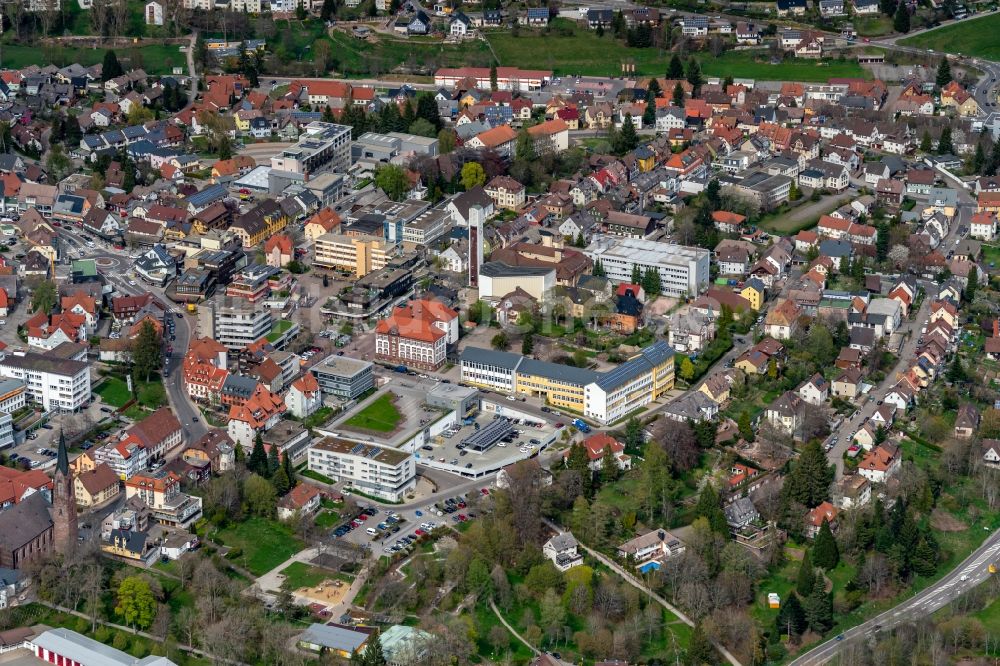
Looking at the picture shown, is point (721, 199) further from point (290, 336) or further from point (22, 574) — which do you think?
point (22, 574)

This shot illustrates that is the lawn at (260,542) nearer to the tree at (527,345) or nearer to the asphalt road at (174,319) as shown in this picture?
the asphalt road at (174,319)

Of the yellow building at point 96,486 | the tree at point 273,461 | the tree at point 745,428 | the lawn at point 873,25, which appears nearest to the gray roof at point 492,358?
the tree at point 745,428

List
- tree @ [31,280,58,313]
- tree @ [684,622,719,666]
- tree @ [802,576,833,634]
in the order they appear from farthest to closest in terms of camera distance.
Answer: tree @ [31,280,58,313] → tree @ [802,576,833,634] → tree @ [684,622,719,666]

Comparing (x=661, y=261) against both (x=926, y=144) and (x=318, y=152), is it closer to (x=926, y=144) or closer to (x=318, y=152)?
(x=318, y=152)

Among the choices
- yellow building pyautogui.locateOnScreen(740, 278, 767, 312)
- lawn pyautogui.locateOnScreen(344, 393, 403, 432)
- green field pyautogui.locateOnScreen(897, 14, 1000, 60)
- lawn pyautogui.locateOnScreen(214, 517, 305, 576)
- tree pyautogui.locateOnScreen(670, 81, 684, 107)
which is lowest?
lawn pyautogui.locateOnScreen(214, 517, 305, 576)

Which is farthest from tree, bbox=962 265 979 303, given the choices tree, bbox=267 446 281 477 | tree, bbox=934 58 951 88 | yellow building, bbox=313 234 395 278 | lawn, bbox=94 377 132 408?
lawn, bbox=94 377 132 408

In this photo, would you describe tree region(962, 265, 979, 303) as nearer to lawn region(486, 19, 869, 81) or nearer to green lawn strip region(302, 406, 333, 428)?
green lawn strip region(302, 406, 333, 428)
